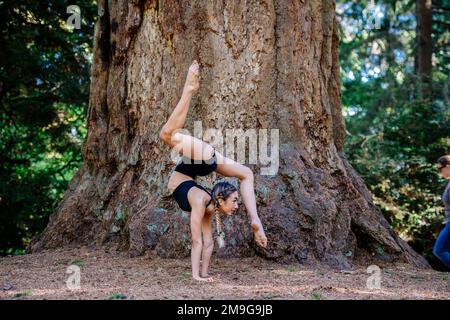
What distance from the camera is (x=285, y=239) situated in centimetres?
748

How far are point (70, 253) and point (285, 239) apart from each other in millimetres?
3146

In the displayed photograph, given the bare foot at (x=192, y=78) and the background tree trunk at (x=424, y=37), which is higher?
the background tree trunk at (x=424, y=37)

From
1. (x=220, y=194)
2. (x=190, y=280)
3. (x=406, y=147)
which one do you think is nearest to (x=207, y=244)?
(x=190, y=280)

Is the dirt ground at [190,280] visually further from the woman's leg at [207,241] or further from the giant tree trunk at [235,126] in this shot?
the giant tree trunk at [235,126]

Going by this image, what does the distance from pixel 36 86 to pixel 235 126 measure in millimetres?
9900

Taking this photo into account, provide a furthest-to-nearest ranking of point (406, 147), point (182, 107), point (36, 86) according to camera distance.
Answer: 1. point (36, 86)
2. point (406, 147)
3. point (182, 107)

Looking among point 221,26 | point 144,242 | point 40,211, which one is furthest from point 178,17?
point 40,211

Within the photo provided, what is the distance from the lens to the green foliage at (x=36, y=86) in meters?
14.6

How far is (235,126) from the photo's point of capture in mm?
8023

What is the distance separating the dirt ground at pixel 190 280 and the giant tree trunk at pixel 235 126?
0.45m

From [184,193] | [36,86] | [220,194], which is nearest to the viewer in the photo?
[220,194]

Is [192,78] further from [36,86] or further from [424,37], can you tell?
[424,37]

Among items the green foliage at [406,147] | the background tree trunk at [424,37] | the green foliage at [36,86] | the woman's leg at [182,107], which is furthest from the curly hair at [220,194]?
the background tree trunk at [424,37]

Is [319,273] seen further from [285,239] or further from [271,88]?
[271,88]
